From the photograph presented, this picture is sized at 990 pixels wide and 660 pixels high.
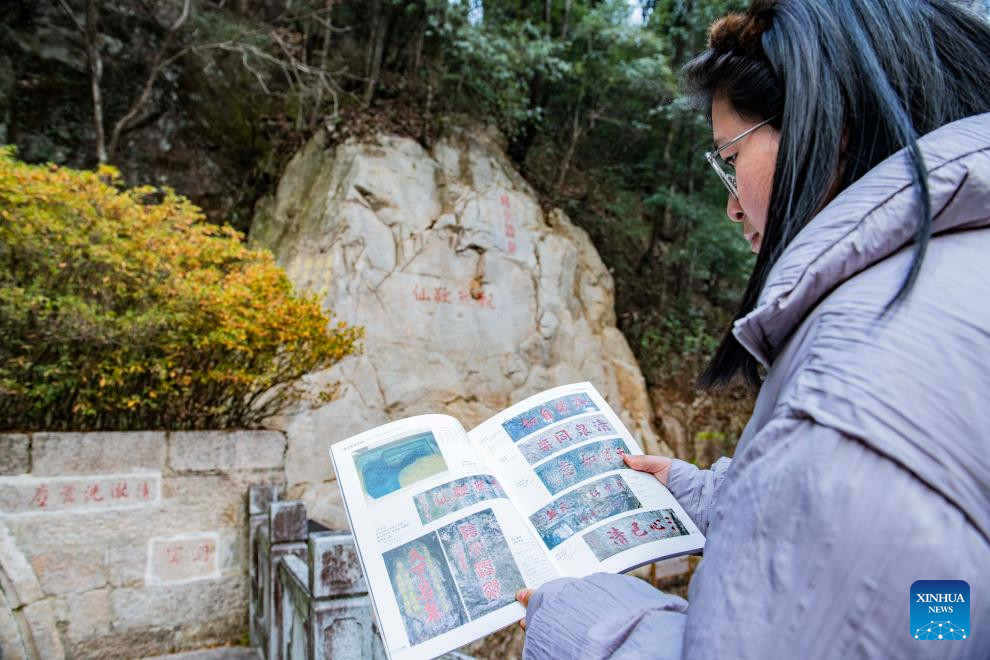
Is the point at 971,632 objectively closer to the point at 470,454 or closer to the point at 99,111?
the point at 470,454

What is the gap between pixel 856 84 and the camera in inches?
26.9

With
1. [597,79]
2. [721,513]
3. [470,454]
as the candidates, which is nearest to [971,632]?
[721,513]

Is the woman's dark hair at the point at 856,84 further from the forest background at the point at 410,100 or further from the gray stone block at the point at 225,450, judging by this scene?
the forest background at the point at 410,100

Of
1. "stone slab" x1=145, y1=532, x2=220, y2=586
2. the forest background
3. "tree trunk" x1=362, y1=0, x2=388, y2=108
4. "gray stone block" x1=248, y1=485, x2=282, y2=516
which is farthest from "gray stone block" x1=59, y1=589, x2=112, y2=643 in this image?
"tree trunk" x1=362, y1=0, x2=388, y2=108

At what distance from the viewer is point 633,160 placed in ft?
32.4

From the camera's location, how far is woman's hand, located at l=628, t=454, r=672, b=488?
1140 mm

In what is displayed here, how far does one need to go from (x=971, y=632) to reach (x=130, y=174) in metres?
7.80

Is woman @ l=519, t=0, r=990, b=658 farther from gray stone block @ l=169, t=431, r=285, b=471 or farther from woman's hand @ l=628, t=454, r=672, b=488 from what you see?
gray stone block @ l=169, t=431, r=285, b=471

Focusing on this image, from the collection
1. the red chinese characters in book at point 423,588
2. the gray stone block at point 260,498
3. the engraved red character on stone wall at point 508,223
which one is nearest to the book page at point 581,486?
the red chinese characters in book at point 423,588

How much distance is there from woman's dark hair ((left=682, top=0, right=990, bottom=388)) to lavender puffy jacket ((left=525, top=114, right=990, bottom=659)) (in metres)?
0.12

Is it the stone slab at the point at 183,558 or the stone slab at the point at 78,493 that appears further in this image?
the stone slab at the point at 183,558

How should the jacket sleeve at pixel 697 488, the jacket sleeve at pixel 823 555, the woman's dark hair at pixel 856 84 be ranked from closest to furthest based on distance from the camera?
the jacket sleeve at pixel 823 555 < the woman's dark hair at pixel 856 84 < the jacket sleeve at pixel 697 488

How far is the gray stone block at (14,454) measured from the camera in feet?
7.39

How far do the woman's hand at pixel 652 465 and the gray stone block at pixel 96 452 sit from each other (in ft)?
7.40
